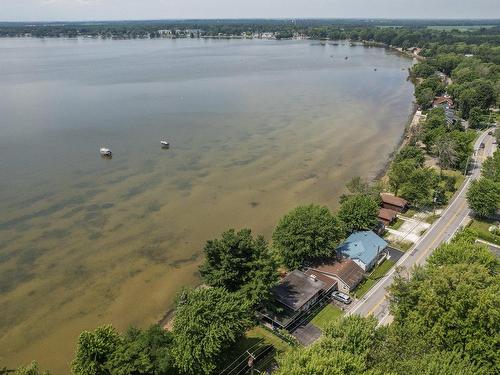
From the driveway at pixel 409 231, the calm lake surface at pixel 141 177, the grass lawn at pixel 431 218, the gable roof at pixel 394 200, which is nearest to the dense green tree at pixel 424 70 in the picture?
the calm lake surface at pixel 141 177

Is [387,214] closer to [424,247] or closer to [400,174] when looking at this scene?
[424,247]

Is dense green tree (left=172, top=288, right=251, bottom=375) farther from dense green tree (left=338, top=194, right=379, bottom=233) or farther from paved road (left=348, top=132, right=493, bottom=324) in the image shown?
dense green tree (left=338, top=194, right=379, bottom=233)

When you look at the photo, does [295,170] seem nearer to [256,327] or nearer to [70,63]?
[256,327]

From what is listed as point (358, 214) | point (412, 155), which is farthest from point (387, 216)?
point (412, 155)

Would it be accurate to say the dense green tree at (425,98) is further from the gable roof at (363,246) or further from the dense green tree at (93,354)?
the dense green tree at (93,354)

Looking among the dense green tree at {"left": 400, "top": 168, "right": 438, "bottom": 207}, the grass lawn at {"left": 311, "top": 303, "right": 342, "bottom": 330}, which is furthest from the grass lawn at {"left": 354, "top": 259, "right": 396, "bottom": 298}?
the dense green tree at {"left": 400, "top": 168, "right": 438, "bottom": 207}

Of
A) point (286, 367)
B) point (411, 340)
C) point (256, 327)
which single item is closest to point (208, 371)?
point (286, 367)
